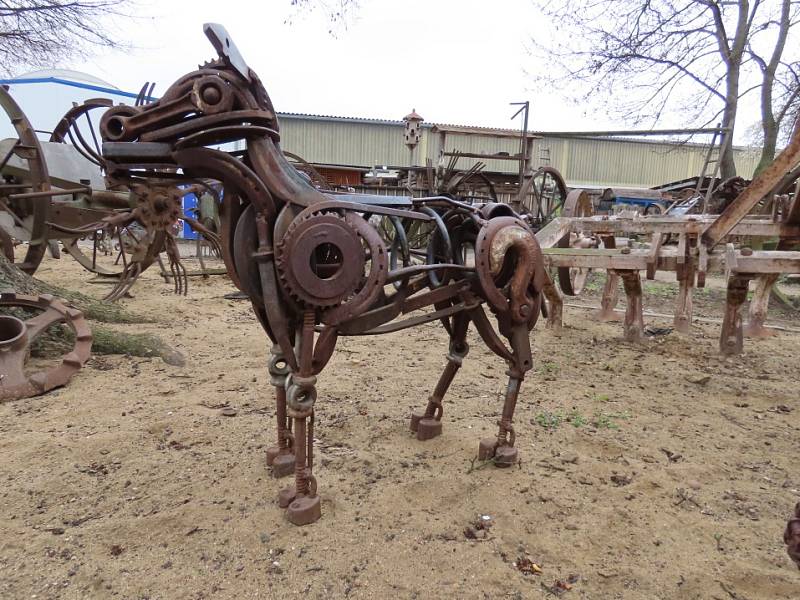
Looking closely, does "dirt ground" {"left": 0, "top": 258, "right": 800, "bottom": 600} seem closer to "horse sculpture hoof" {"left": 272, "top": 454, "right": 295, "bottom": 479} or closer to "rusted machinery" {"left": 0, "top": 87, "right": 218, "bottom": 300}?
"horse sculpture hoof" {"left": 272, "top": 454, "right": 295, "bottom": 479}

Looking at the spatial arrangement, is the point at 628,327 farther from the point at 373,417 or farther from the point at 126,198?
the point at 126,198

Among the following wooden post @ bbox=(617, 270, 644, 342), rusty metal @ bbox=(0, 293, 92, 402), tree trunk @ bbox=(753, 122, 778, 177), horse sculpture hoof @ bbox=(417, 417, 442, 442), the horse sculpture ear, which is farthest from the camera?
tree trunk @ bbox=(753, 122, 778, 177)

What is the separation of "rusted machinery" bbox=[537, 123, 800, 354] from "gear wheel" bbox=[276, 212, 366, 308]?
9.12 feet

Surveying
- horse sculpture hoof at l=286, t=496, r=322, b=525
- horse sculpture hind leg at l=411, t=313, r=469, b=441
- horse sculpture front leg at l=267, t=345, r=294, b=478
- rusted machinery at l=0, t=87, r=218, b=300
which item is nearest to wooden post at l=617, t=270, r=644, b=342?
horse sculpture hind leg at l=411, t=313, r=469, b=441

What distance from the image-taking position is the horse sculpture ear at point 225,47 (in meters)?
1.75

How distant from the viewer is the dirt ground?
1908 millimetres

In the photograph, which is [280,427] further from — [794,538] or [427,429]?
[794,538]

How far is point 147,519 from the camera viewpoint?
215cm

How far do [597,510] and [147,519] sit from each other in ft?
6.57

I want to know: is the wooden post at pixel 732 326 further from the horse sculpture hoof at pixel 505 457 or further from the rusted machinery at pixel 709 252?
the horse sculpture hoof at pixel 505 457

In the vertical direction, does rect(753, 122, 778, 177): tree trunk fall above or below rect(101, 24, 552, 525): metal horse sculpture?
above

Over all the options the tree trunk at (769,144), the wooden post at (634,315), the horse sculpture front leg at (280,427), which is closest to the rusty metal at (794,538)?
the horse sculpture front leg at (280,427)

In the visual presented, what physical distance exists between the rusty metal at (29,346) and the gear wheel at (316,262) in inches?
96.2

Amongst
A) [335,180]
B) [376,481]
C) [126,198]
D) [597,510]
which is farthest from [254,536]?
[335,180]
